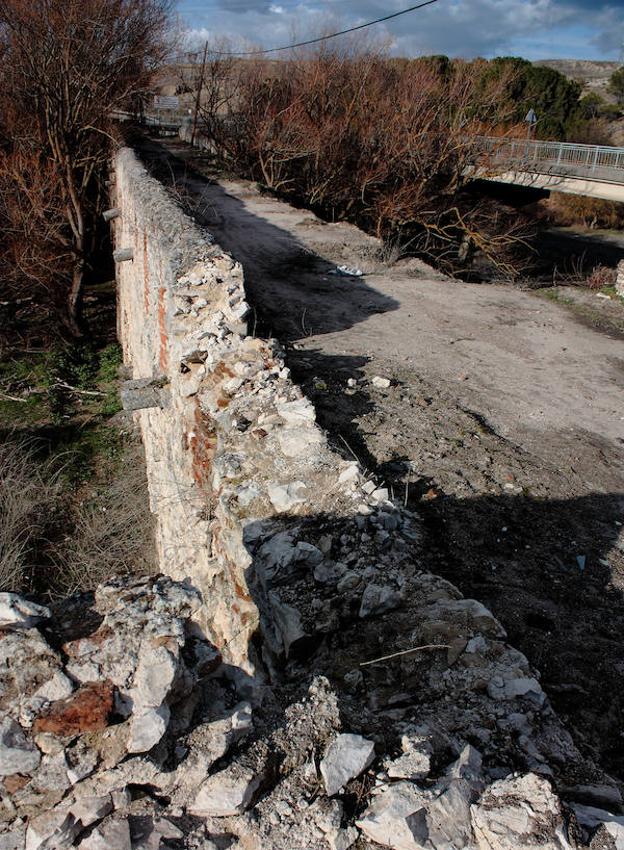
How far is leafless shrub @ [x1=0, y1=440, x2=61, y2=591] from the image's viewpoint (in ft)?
22.5

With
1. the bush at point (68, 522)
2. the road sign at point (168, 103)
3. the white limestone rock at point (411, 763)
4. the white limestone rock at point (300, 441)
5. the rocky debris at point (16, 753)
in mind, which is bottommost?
the bush at point (68, 522)

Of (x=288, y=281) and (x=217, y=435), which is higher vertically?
(x=288, y=281)

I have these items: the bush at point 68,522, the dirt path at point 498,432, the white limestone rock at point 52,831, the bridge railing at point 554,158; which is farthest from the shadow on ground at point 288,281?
the bridge railing at point 554,158

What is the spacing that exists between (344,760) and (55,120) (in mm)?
15919

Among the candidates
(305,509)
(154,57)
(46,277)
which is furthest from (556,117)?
(305,509)

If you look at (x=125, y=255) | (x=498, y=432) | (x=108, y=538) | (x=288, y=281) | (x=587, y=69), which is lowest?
(x=108, y=538)

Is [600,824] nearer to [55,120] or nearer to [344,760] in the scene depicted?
[344,760]

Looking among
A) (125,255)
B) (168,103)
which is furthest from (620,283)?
(168,103)

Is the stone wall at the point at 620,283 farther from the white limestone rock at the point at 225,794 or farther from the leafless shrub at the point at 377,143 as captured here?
the white limestone rock at the point at 225,794

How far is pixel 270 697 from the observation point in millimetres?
1935

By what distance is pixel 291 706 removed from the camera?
5.90 feet

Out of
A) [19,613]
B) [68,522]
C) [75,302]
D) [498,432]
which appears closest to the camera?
[19,613]

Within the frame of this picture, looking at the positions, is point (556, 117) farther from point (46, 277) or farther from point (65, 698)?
point (65, 698)

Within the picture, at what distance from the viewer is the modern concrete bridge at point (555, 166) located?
16.4 metres
